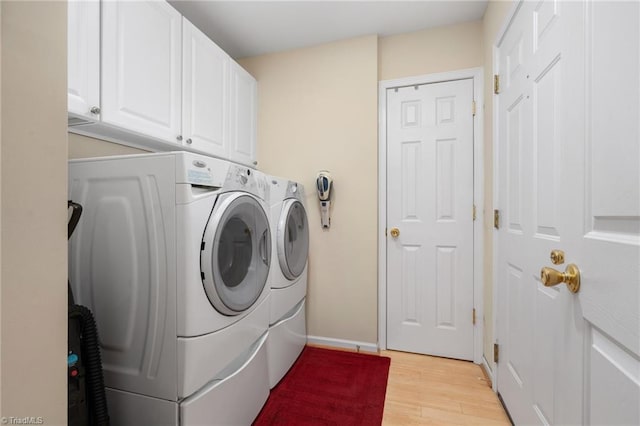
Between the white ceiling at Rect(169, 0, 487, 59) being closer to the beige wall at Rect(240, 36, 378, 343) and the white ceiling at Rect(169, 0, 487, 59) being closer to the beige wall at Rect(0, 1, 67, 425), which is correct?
the beige wall at Rect(240, 36, 378, 343)

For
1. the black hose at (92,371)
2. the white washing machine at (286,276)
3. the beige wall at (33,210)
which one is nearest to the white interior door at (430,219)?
the white washing machine at (286,276)

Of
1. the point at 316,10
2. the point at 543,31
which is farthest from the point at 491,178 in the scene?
the point at 316,10

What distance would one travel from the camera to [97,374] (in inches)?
41.1

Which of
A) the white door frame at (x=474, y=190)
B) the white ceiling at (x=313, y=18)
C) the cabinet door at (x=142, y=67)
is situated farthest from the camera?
the white door frame at (x=474, y=190)

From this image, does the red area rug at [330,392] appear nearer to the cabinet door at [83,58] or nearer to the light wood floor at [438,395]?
the light wood floor at [438,395]

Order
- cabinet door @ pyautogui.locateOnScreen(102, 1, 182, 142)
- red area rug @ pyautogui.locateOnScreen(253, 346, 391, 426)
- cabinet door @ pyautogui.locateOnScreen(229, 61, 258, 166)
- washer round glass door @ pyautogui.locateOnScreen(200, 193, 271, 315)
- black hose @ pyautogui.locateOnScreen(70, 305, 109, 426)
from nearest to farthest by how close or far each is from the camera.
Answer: black hose @ pyautogui.locateOnScreen(70, 305, 109, 426), washer round glass door @ pyautogui.locateOnScreen(200, 193, 271, 315), cabinet door @ pyautogui.locateOnScreen(102, 1, 182, 142), red area rug @ pyautogui.locateOnScreen(253, 346, 391, 426), cabinet door @ pyautogui.locateOnScreen(229, 61, 258, 166)

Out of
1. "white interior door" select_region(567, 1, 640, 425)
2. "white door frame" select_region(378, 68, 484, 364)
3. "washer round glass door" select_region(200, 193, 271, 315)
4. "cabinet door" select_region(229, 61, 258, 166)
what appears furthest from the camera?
"cabinet door" select_region(229, 61, 258, 166)

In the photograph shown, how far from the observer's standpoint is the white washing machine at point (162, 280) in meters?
1.07

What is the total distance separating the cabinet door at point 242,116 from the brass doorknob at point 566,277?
6.57 feet

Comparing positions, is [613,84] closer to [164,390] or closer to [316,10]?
[164,390]

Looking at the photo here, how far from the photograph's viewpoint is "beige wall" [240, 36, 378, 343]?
7.30 feet

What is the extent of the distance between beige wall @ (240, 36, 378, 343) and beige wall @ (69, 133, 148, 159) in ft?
3.76

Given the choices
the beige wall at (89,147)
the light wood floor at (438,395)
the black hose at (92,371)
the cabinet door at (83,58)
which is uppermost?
the cabinet door at (83,58)

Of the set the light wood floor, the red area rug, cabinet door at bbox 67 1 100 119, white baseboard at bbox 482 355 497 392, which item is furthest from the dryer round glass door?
white baseboard at bbox 482 355 497 392
